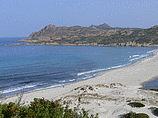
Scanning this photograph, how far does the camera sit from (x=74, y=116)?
7.92 m

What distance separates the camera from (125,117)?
10.9m

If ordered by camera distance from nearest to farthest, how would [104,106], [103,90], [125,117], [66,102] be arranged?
1. [125,117]
2. [104,106]
3. [66,102]
4. [103,90]

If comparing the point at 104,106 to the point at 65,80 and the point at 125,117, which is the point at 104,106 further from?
the point at 65,80

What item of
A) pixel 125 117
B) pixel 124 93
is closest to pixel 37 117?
pixel 125 117

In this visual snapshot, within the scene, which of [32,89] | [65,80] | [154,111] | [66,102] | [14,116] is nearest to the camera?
[14,116]

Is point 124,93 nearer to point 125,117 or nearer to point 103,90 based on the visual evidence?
point 103,90

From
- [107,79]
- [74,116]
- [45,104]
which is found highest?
[45,104]

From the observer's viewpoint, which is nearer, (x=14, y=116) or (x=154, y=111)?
(x=14, y=116)

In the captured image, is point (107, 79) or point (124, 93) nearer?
point (124, 93)

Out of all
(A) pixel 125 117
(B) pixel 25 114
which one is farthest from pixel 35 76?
(B) pixel 25 114

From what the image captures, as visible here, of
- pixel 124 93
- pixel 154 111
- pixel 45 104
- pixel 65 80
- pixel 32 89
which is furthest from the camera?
pixel 65 80

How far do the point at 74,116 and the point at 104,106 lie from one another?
18.2ft

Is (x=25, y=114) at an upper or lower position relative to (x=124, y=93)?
upper

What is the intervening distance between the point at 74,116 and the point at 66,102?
20.1 feet
